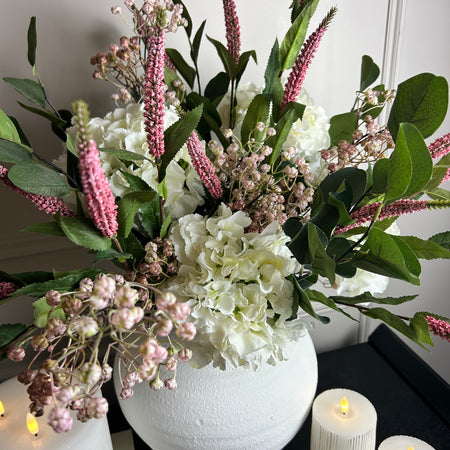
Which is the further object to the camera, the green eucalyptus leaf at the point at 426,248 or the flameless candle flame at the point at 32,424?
the flameless candle flame at the point at 32,424

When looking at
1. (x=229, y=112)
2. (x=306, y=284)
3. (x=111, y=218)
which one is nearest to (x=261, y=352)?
A: (x=306, y=284)

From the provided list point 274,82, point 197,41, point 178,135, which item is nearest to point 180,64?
point 197,41

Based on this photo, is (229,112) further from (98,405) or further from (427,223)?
(427,223)

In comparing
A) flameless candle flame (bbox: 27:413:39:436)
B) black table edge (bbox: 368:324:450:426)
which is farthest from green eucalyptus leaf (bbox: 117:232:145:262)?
black table edge (bbox: 368:324:450:426)

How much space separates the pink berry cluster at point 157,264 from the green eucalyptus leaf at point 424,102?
9.6 inches

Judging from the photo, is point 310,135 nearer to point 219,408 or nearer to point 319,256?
point 319,256

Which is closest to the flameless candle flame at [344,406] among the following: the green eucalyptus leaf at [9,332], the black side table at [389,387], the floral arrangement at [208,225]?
the black side table at [389,387]

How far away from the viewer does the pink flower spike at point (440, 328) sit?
41 cm

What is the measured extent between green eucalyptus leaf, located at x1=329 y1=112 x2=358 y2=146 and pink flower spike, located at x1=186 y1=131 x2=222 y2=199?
19 centimetres

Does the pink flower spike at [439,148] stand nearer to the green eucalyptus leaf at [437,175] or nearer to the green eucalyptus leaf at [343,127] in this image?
the green eucalyptus leaf at [437,175]

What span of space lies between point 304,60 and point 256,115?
0.08 meters

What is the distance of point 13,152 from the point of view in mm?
394

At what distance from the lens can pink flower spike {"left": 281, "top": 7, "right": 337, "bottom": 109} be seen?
1.49 feet

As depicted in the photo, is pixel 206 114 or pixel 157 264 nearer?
pixel 157 264
